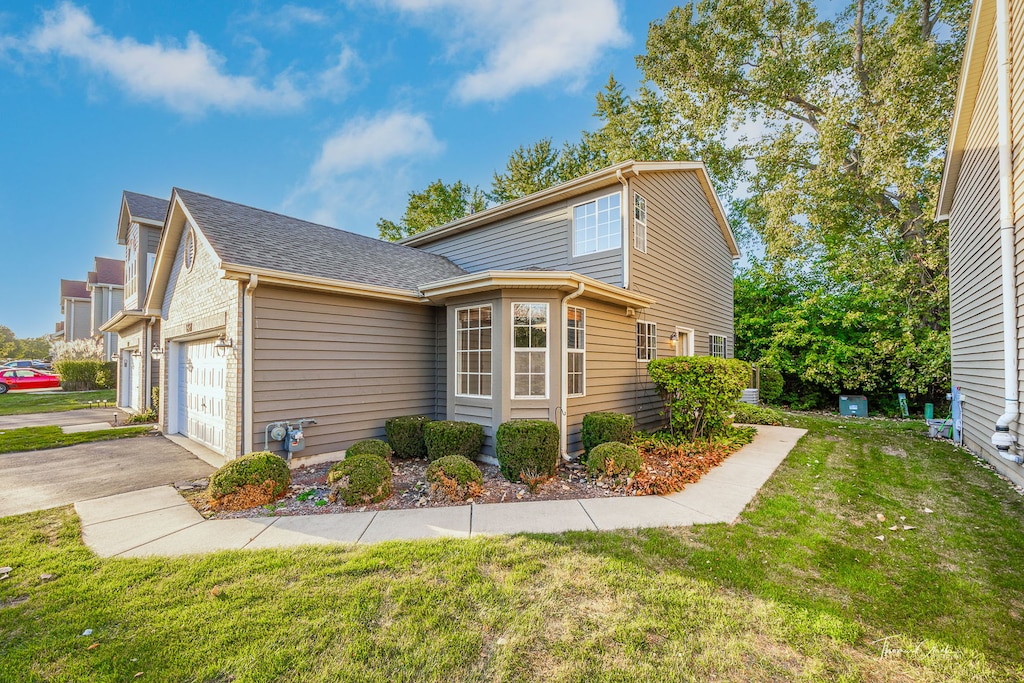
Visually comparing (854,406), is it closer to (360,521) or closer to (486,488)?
(486,488)

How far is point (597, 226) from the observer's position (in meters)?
8.60

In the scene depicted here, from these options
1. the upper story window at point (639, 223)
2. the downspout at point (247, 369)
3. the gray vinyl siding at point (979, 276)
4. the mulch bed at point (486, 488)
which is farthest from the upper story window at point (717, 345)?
the downspout at point (247, 369)

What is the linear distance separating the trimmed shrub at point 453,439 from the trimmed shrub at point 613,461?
1823 mm

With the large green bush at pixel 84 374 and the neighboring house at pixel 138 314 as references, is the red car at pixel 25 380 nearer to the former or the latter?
the large green bush at pixel 84 374

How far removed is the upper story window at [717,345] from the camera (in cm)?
1241

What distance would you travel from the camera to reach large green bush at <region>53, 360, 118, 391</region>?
60.2ft

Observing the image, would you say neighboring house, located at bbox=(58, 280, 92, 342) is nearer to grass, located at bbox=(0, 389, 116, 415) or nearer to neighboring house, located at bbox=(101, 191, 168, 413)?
grass, located at bbox=(0, 389, 116, 415)

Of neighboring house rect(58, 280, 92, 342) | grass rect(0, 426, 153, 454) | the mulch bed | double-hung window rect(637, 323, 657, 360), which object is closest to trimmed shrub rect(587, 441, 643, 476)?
the mulch bed

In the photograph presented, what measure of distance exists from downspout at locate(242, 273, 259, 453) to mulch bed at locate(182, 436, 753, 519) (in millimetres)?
821

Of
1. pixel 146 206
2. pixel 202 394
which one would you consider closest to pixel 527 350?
pixel 202 394

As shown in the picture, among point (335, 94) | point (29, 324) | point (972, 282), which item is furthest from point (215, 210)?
point (29, 324)

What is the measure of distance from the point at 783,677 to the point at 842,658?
0.47 meters

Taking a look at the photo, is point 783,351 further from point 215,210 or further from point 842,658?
point 215,210

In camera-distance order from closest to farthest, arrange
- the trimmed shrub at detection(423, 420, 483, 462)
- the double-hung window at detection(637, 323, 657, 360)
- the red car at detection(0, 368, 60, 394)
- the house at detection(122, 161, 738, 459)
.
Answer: the house at detection(122, 161, 738, 459), the trimmed shrub at detection(423, 420, 483, 462), the double-hung window at detection(637, 323, 657, 360), the red car at detection(0, 368, 60, 394)
